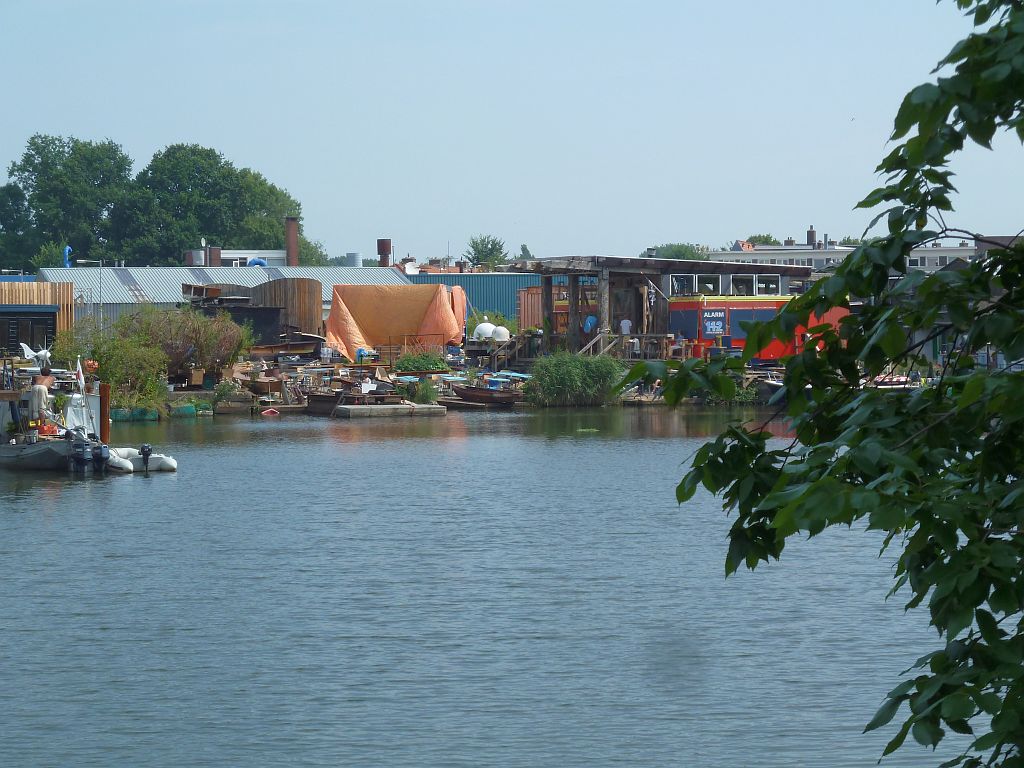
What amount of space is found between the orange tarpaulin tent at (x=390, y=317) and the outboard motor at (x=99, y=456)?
3348 cm

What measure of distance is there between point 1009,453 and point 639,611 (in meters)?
14.9

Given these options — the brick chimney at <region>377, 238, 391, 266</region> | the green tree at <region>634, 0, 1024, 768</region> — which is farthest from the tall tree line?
the green tree at <region>634, 0, 1024, 768</region>

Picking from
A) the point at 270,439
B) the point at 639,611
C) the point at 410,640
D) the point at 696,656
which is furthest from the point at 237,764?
the point at 270,439

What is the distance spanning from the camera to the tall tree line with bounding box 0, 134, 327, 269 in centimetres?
13088

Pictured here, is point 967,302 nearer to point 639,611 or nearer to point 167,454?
point 639,611

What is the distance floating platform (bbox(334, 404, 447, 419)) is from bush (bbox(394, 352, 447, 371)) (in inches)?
209

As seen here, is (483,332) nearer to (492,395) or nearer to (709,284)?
(492,395)

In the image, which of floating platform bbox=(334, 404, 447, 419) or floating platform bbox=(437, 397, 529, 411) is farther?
floating platform bbox=(437, 397, 529, 411)

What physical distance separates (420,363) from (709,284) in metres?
14.0

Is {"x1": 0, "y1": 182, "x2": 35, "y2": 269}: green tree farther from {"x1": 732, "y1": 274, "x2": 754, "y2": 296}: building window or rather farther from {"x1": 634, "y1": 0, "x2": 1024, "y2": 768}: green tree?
{"x1": 634, "y1": 0, "x2": 1024, "y2": 768}: green tree

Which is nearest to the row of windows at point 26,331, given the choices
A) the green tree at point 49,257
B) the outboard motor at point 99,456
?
the outboard motor at point 99,456

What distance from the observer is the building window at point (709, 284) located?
207 feet

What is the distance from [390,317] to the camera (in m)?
70.4

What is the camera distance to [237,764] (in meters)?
13.6
